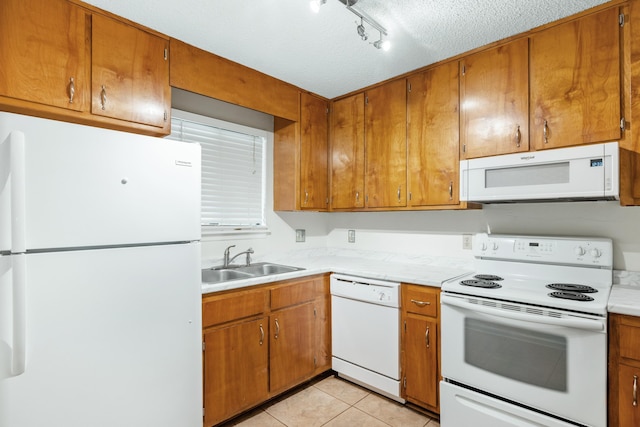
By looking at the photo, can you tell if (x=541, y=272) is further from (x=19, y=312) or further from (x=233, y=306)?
(x=19, y=312)

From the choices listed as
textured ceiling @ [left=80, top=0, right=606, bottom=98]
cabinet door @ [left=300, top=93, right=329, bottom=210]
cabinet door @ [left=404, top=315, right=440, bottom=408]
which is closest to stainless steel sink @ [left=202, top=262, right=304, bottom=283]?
cabinet door @ [left=300, top=93, right=329, bottom=210]

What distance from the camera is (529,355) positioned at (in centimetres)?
168

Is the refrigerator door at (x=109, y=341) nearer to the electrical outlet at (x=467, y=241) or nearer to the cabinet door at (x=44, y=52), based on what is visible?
the cabinet door at (x=44, y=52)

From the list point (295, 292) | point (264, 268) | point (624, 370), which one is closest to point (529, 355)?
point (624, 370)

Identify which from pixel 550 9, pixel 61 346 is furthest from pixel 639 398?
pixel 61 346

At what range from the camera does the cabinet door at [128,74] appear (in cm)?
176

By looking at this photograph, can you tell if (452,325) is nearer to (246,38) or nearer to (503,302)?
(503,302)

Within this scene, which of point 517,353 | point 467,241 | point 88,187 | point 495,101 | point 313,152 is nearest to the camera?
point 88,187

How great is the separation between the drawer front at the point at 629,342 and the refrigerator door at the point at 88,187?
6.75 ft

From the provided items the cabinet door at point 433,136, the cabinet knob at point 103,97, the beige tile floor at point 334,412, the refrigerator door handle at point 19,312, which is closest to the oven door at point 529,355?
the beige tile floor at point 334,412

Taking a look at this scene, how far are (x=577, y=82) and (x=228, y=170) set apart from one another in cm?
236

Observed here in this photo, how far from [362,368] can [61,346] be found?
71.7 inches

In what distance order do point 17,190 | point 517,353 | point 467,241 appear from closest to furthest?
1. point 17,190
2. point 517,353
3. point 467,241

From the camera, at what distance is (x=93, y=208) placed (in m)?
1.41
